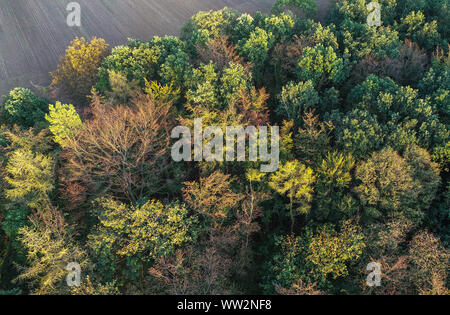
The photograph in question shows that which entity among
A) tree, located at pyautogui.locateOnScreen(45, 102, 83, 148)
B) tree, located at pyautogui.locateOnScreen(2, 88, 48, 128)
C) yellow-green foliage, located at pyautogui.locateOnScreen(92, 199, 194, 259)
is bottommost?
yellow-green foliage, located at pyautogui.locateOnScreen(92, 199, 194, 259)

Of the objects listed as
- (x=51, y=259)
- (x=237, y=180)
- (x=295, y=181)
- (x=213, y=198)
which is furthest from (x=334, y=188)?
(x=51, y=259)

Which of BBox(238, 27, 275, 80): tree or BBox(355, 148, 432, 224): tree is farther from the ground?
BBox(238, 27, 275, 80): tree

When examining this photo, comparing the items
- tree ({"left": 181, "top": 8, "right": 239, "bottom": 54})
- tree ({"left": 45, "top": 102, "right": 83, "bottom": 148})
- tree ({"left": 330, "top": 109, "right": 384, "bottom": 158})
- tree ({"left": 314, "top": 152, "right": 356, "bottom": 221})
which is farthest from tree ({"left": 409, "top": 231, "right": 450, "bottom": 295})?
tree ({"left": 45, "top": 102, "right": 83, "bottom": 148})

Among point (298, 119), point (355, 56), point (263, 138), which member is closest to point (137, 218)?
point (263, 138)

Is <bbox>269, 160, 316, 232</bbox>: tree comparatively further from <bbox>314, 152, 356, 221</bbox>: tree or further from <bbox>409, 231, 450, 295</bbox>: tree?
<bbox>409, 231, 450, 295</bbox>: tree

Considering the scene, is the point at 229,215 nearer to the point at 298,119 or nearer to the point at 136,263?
the point at 136,263

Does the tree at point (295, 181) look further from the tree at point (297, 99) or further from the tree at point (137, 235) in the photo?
the tree at point (297, 99)
